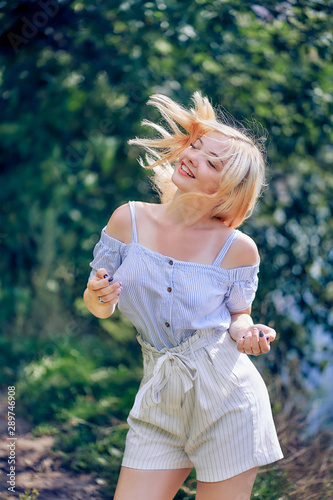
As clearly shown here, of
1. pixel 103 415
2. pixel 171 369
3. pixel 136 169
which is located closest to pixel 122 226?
pixel 171 369

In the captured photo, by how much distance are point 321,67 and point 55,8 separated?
1.37m

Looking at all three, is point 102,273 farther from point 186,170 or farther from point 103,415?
point 103,415

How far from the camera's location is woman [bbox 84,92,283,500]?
157 cm

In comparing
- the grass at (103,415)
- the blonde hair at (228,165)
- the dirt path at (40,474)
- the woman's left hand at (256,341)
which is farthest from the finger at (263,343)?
the dirt path at (40,474)

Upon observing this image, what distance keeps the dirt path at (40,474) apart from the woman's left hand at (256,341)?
4.49 feet

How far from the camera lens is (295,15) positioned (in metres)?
2.77

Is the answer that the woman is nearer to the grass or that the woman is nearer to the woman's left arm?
the woman's left arm

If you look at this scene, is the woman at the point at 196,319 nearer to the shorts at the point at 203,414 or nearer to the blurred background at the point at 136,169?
the shorts at the point at 203,414

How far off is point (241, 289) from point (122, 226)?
39 centimetres

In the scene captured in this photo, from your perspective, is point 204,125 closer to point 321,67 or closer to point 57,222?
point 321,67

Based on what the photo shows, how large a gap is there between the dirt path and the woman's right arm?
1.23 metres

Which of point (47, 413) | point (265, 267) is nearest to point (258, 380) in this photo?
point (265, 267)

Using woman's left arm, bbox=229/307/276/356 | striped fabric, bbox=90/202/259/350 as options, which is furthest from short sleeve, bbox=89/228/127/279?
woman's left arm, bbox=229/307/276/356

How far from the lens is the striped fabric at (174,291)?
5.24 ft
